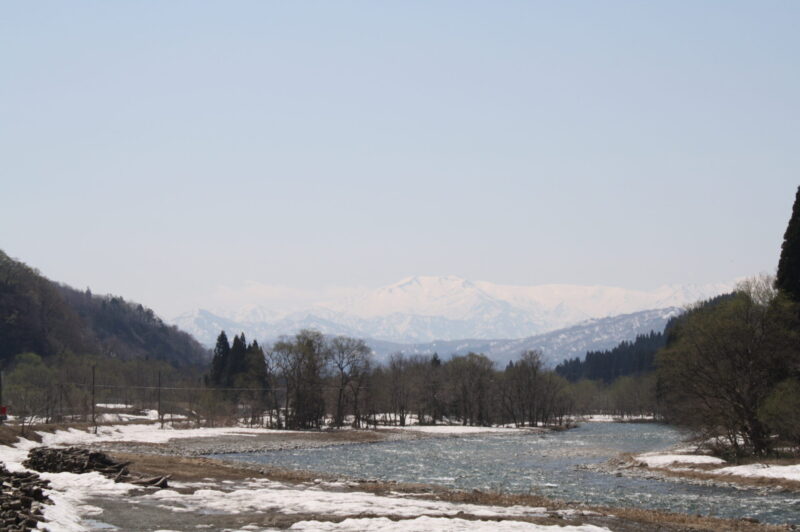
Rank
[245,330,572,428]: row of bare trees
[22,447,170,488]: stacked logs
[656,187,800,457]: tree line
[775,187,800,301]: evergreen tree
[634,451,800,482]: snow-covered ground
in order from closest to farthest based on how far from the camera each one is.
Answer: [22,447,170,488]: stacked logs, [634,451,800,482]: snow-covered ground, [656,187,800,457]: tree line, [775,187,800,301]: evergreen tree, [245,330,572,428]: row of bare trees

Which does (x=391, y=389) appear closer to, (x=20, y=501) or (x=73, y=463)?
(x=73, y=463)

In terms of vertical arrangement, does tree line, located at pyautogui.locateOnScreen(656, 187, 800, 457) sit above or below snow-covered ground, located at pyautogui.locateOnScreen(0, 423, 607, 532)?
above

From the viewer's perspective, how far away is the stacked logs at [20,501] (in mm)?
20483

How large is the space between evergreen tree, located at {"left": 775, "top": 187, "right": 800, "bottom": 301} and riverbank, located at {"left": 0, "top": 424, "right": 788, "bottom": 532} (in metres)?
32.8

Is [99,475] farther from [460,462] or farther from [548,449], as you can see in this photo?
[548,449]

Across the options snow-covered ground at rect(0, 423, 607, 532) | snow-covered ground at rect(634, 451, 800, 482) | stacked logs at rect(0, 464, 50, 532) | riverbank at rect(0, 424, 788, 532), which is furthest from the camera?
snow-covered ground at rect(634, 451, 800, 482)

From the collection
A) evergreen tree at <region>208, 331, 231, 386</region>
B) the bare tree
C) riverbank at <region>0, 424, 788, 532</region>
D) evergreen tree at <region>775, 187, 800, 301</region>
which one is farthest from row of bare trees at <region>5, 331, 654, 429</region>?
evergreen tree at <region>775, 187, 800, 301</region>

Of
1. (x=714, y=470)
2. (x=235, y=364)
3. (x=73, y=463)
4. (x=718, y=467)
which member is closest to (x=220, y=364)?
(x=235, y=364)

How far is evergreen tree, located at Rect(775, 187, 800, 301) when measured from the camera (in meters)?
55.9

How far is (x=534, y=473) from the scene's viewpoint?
2014 inches

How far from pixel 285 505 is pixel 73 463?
1374 cm

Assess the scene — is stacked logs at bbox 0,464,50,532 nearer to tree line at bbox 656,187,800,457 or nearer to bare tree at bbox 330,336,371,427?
tree line at bbox 656,187,800,457

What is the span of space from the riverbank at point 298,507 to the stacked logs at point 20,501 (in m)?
0.64

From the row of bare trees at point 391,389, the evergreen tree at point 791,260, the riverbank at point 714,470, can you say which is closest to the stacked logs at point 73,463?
the riverbank at point 714,470
